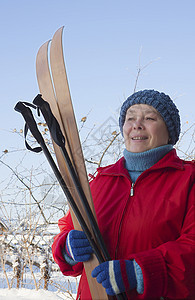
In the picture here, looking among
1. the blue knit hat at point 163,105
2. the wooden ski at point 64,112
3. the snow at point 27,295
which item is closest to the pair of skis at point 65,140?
the wooden ski at point 64,112

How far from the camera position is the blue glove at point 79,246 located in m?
0.88

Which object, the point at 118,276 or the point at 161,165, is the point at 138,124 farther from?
the point at 118,276

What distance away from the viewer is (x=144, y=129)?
101 centimetres

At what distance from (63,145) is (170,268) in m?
0.42

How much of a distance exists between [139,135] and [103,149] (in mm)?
1626

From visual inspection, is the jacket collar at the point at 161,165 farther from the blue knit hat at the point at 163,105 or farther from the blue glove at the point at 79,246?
the blue glove at the point at 79,246

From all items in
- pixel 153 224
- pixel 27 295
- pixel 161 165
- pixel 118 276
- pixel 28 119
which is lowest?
Answer: pixel 27 295

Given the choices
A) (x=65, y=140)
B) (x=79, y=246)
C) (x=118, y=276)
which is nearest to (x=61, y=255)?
(x=79, y=246)

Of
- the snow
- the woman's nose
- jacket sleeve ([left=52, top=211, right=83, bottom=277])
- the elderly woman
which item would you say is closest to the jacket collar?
the elderly woman

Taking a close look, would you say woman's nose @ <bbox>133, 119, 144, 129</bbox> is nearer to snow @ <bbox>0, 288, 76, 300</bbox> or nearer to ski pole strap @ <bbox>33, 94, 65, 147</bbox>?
ski pole strap @ <bbox>33, 94, 65, 147</bbox>

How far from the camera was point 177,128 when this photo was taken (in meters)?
1.09

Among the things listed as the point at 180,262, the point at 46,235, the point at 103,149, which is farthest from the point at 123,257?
the point at 46,235

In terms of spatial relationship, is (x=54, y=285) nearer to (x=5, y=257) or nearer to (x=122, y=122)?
(x=5, y=257)

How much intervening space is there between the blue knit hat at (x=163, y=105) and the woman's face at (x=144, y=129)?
0.01m
